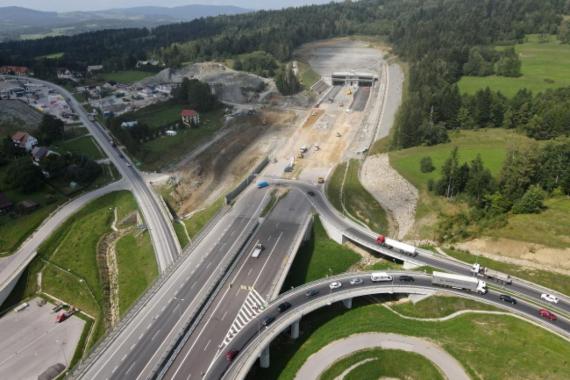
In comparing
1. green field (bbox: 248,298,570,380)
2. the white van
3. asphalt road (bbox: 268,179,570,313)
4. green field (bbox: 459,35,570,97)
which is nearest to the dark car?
green field (bbox: 248,298,570,380)

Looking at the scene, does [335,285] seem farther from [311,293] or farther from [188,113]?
[188,113]

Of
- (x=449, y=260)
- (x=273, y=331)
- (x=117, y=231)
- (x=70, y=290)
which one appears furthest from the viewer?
(x=117, y=231)

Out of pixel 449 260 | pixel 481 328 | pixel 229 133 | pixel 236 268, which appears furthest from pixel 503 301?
pixel 229 133

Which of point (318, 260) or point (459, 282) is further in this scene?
point (318, 260)

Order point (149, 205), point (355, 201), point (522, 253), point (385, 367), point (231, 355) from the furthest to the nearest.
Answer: point (149, 205), point (355, 201), point (522, 253), point (385, 367), point (231, 355)

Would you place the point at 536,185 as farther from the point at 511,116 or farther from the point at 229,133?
the point at 229,133

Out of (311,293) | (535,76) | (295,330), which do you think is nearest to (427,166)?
(311,293)
